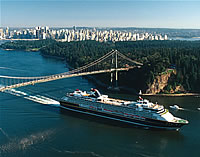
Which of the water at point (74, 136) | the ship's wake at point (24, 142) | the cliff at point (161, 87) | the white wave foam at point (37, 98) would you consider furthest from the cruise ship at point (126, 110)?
the cliff at point (161, 87)

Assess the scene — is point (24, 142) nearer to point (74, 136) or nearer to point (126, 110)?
point (74, 136)

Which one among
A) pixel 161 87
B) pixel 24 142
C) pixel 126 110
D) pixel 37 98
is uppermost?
pixel 161 87

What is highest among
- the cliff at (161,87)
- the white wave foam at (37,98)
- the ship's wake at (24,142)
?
the cliff at (161,87)

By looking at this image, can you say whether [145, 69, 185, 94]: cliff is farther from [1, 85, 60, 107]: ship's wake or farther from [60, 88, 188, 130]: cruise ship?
[1, 85, 60, 107]: ship's wake

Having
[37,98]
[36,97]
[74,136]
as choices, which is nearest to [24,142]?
[74,136]

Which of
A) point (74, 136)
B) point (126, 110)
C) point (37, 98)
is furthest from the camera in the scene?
point (37, 98)

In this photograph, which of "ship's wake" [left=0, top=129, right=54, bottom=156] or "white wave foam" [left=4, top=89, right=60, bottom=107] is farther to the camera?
"white wave foam" [left=4, top=89, right=60, bottom=107]

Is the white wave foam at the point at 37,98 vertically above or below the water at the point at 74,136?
above

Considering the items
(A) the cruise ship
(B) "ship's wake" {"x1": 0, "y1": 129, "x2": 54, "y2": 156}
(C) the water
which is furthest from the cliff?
(B) "ship's wake" {"x1": 0, "y1": 129, "x2": 54, "y2": 156}

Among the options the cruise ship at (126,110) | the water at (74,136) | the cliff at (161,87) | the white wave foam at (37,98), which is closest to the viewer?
the water at (74,136)

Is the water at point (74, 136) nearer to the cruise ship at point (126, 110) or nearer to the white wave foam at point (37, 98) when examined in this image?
the white wave foam at point (37, 98)
